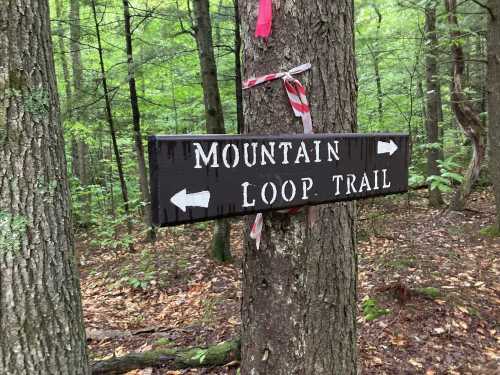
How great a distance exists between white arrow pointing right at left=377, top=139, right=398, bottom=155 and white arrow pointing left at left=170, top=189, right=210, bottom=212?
0.95 m

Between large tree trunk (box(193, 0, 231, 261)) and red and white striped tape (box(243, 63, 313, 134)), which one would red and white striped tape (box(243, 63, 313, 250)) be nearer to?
red and white striped tape (box(243, 63, 313, 134))

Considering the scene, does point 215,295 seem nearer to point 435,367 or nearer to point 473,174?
point 435,367

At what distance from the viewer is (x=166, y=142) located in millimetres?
1191

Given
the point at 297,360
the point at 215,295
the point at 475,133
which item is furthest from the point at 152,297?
the point at 475,133

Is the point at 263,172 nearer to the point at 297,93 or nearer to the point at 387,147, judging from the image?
the point at 297,93

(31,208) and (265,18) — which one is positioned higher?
(265,18)

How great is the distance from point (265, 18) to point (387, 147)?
82 cm

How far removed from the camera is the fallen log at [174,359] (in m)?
4.07

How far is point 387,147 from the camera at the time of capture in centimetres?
188

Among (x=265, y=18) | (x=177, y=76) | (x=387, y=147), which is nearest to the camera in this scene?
(x=265, y=18)

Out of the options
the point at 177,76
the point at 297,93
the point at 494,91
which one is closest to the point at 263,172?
the point at 297,93

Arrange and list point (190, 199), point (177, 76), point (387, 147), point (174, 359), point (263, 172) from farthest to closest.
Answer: point (177, 76), point (174, 359), point (387, 147), point (263, 172), point (190, 199)

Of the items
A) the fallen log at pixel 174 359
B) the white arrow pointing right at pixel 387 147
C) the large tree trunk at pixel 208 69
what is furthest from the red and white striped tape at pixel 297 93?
the large tree trunk at pixel 208 69

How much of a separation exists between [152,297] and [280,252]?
555cm
